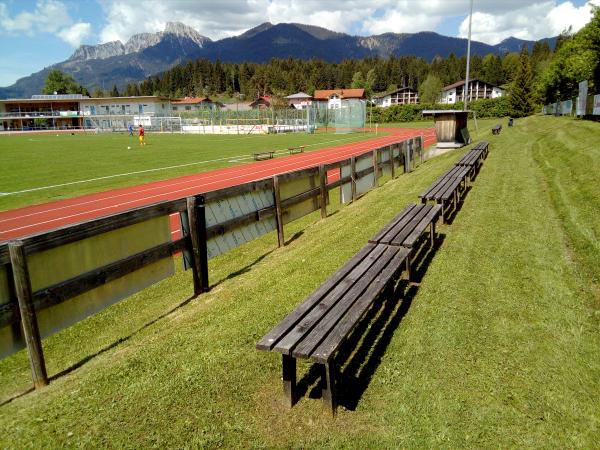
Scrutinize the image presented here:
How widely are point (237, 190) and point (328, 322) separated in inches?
147

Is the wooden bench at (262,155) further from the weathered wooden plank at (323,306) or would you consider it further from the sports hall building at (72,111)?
the sports hall building at (72,111)

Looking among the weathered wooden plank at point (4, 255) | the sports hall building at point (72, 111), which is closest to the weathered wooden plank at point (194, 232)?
the weathered wooden plank at point (4, 255)

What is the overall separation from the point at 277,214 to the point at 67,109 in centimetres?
11812

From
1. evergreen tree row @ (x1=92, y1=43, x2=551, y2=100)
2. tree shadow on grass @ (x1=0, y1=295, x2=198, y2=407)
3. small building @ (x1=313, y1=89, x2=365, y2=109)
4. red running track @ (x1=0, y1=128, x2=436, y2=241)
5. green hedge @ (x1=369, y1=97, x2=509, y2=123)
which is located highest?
evergreen tree row @ (x1=92, y1=43, x2=551, y2=100)

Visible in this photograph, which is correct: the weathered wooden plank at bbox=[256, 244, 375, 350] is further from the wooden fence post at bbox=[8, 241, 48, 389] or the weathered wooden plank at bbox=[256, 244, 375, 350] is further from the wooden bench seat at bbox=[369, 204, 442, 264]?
the wooden fence post at bbox=[8, 241, 48, 389]

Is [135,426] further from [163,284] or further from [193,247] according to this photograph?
[163,284]

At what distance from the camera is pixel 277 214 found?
8.23 meters

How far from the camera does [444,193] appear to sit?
8805 mm

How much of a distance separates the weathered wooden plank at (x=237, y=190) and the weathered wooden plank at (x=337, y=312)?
8.06ft

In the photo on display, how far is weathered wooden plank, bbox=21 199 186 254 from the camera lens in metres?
4.10

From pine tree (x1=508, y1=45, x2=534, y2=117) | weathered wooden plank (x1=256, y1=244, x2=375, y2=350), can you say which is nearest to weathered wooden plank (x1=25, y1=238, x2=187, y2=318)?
weathered wooden plank (x1=256, y1=244, x2=375, y2=350)

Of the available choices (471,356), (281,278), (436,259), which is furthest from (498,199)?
(471,356)

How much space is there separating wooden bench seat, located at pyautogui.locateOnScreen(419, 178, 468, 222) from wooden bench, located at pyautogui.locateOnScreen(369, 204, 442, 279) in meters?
0.45

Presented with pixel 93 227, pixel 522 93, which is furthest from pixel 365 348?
pixel 522 93
